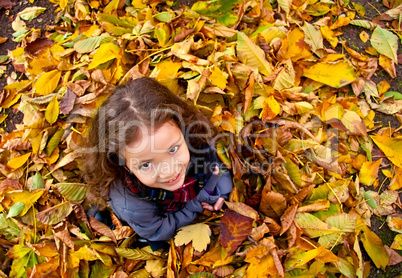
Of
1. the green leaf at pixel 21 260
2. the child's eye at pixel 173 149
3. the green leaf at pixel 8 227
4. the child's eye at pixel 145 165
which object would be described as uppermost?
the child's eye at pixel 173 149

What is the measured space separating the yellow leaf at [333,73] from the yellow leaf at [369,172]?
44 centimetres

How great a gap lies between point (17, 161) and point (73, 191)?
343 mm

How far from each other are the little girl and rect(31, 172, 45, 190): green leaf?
0.29 m

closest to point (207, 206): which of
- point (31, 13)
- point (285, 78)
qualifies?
point (285, 78)

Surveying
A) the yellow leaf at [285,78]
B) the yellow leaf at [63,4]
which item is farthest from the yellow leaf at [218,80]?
the yellow leaf at [63,4]

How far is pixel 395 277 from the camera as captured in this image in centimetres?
149

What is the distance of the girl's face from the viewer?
1072mm

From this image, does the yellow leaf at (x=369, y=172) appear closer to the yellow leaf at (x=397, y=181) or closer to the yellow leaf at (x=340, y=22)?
the yellow leaf at (x=397, y=181)

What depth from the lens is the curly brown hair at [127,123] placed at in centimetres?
111

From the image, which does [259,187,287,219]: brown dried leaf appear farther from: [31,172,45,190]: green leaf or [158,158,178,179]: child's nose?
[31,172,45,190]: green leaf

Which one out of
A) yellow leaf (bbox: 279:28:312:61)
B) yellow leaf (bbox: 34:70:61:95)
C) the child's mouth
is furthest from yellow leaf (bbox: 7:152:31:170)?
yellow leaf (bbox: 279:28:312:61)

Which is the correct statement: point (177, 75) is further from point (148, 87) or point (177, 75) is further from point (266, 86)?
point (266, 86)

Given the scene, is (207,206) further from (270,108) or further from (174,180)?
(270,108)

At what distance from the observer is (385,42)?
1.89 metres
